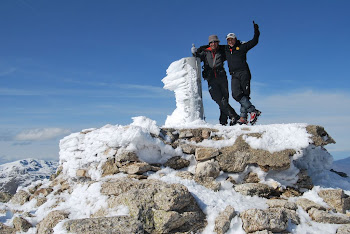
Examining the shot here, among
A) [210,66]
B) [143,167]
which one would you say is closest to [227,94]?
[210,66]

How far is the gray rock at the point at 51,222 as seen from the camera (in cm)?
581

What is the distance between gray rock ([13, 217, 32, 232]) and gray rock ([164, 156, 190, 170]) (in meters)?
3.43

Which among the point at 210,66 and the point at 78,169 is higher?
the point at 210,66

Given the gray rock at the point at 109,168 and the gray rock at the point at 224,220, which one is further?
the gray rock at the point at 109,168

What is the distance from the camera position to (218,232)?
18.3 ft

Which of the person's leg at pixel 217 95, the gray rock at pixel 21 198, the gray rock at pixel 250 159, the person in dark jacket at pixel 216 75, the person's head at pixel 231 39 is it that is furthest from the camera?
the person's leg at pixel 217 95

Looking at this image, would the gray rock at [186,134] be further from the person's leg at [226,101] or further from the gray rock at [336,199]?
the gray rock at [336,199]

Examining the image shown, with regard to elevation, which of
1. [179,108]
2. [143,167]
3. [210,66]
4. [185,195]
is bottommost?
[185,195]

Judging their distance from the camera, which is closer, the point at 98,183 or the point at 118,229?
the point at 118,229

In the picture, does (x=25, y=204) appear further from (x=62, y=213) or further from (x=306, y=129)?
(x=306, y=129)

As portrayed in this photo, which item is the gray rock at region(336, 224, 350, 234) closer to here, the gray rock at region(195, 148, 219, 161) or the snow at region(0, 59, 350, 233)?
the snow at region(0, 59, 350, 233)

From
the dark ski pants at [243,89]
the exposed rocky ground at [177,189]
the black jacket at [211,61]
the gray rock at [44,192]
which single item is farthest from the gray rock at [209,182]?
the black jacket at [211,61]

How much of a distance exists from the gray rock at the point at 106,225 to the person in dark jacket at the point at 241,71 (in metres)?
6.04

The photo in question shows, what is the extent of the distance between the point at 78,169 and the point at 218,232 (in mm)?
4422
